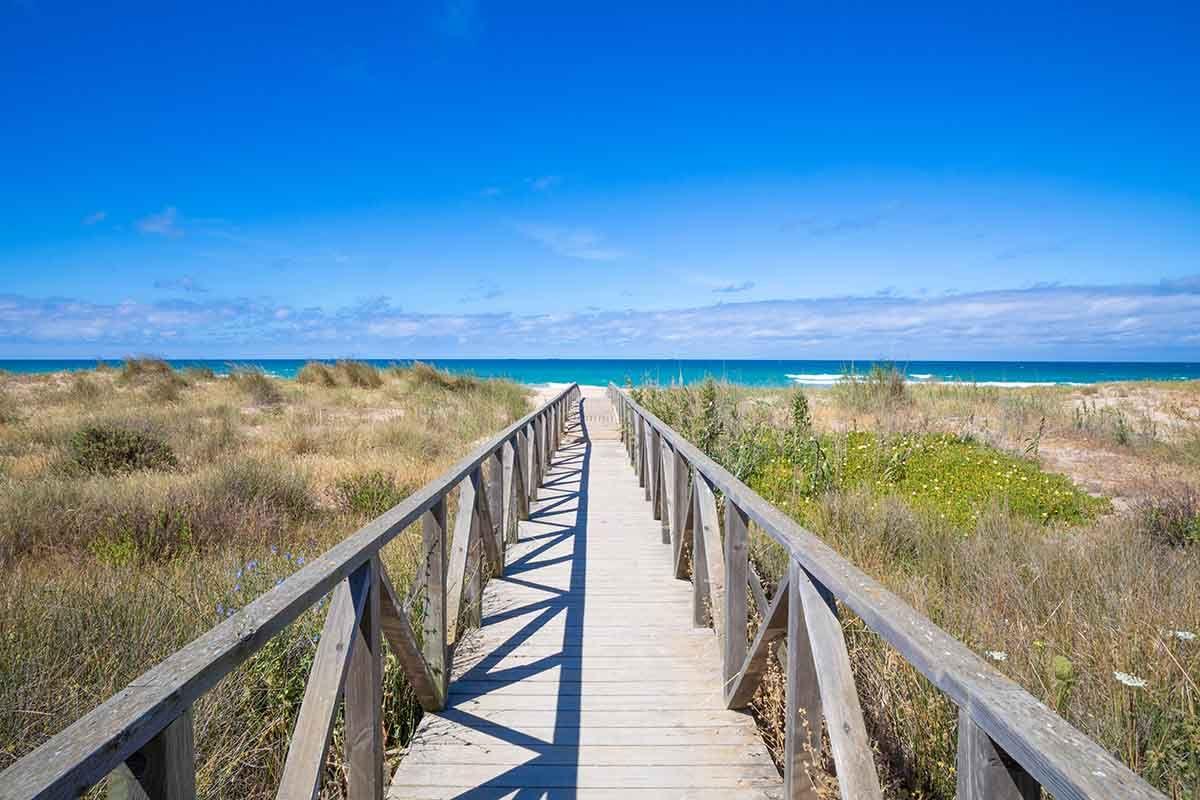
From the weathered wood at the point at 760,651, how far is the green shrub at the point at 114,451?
8428 millimetres

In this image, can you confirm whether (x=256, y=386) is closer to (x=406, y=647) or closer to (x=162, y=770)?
(x=406, y=647)

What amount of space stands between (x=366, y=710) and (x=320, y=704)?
0.43 meters

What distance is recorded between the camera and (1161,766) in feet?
8.14

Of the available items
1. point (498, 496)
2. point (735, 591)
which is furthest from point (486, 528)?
point (735, 591)

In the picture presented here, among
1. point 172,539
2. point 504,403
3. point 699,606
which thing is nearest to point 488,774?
point 699,606

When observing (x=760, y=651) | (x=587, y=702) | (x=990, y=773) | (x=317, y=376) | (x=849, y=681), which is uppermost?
(x=317, y=376)

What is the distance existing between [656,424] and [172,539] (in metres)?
4.57

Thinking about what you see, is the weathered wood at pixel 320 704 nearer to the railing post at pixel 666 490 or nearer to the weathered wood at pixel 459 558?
the weathered wood at pixel 459 558

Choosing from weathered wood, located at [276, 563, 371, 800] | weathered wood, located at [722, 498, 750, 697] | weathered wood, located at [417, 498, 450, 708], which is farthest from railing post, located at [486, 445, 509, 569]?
weathered wood, located at [276, 563, 371, 800]

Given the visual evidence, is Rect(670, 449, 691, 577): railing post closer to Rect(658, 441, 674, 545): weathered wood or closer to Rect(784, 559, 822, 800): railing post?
Rect(658, 441, 674, 545): weathered wood

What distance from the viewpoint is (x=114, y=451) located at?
873cm

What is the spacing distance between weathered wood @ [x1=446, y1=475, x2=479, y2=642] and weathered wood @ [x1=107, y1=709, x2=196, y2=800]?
2529 millimetres

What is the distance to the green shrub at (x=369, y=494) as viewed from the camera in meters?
7.30

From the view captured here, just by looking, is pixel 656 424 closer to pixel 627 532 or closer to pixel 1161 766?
pixel 627 532
